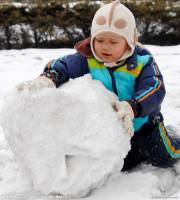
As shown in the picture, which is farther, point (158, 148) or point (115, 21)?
point (158, 148)

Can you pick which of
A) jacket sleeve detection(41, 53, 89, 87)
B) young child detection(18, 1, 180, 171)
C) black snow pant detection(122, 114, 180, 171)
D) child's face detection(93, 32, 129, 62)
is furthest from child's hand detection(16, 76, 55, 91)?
black snow pant detection(122, 114, 180, 171)

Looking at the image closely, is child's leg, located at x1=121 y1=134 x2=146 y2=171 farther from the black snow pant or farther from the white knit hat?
the white knit hat

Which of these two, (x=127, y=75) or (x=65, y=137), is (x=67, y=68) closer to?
(x=127, y=75)

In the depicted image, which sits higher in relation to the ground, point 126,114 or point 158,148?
point 126,114

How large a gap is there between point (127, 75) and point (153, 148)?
469 mm

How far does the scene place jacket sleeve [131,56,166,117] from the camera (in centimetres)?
237

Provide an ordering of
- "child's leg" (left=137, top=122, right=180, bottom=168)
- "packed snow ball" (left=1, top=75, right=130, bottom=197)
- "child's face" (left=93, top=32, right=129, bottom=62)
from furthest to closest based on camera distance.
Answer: "child's leg" (left=137, top=122, right=180, bottom=168)
"child's face" (left=93, top=32, right=129, bottom=62)
"packed snow ball" (left=1, top=75, right=130, bottom=197)

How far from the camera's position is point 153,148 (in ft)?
8.71

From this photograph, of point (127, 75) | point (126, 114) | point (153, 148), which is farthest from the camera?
point (153, 148)

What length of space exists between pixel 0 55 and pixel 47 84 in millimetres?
4161

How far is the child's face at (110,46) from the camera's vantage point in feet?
8.14

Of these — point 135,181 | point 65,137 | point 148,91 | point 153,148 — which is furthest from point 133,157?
point 65,137

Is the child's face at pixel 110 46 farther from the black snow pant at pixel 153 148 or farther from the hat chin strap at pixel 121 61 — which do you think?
the black snow pant at pixel 153 148

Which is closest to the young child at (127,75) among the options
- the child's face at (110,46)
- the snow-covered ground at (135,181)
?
the child's face at (110,46)
